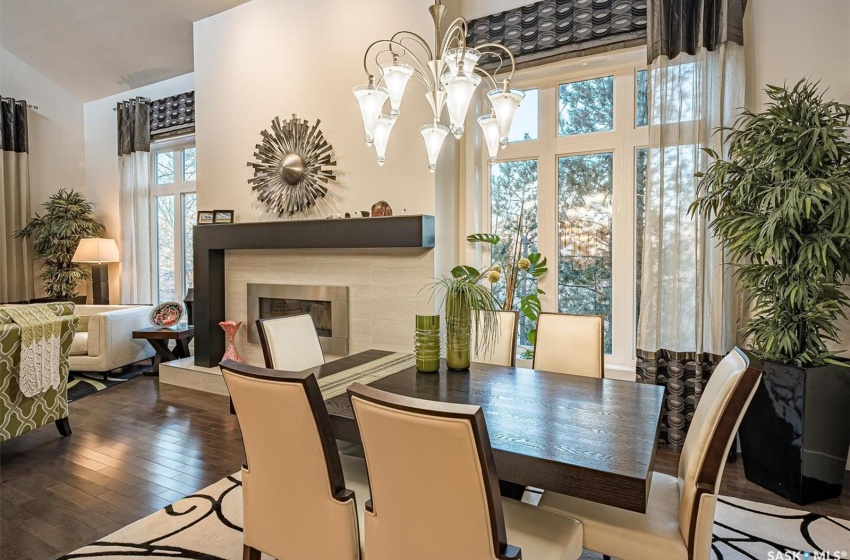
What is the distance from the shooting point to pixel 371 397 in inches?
44.5

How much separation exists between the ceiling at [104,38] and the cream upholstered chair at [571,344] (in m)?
4.21

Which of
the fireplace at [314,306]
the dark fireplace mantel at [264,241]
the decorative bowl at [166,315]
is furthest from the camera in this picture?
the decorative bowl at [166,315]

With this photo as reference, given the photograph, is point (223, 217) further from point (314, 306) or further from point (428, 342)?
point (428, 342)

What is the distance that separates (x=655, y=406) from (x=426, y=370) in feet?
3.08

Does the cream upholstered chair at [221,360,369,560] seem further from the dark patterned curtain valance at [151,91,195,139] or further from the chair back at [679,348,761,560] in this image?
the dark patterned curtain valance at [151,91,195,139]

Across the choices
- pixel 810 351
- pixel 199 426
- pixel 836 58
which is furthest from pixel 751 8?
pixel 199 426

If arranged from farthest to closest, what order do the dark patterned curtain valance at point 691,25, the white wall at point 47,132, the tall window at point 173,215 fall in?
the white wall at point 47,132
the tall window at point 173,215
the dark patterned curtain valance at point 691,25

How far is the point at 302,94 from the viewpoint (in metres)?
4.24

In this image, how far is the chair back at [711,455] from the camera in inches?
52.1

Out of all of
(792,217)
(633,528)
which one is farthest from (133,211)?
(792,217)

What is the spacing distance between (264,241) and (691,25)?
351cm

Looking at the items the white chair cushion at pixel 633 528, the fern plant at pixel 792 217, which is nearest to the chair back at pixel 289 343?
the white chair cushion at pixel 633 528

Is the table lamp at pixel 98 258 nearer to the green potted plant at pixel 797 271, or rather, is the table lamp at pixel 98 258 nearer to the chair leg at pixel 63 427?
the chair leg at pixel 63 427

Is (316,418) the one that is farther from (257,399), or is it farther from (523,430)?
(523,430)
